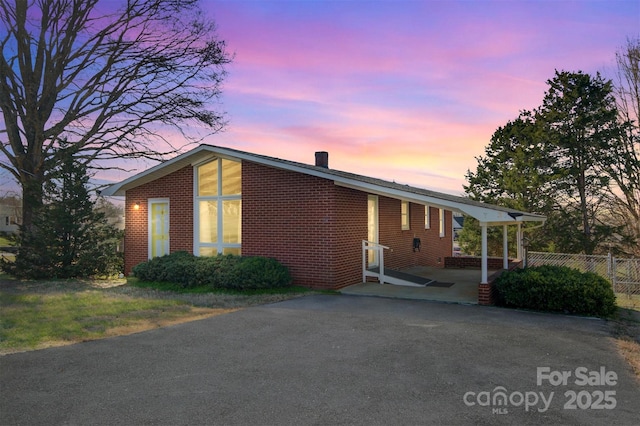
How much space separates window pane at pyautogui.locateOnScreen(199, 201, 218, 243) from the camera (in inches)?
554

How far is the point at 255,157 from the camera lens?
1263 centimetres

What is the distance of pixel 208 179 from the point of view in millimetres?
14266

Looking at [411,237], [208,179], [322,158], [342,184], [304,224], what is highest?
[322,158]

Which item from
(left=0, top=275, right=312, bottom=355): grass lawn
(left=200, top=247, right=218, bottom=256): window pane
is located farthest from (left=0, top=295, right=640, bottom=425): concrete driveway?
(left=200, top=247, right=218, bottom=256): window pane

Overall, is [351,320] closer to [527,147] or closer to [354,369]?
[354,369]

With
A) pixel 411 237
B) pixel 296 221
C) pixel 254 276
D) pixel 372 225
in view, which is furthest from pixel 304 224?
pixel 411 237

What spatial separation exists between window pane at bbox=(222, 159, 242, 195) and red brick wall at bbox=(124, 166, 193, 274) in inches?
52.9

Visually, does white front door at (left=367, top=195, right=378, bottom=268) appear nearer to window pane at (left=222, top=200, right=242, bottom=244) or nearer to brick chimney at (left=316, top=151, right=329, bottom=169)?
brick chimney at (left=316, top=151, right=329, bottom=169)

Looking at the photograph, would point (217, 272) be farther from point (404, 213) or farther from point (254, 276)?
point (404, 213)

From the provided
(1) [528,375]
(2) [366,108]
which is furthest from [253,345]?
(2) [366,108]

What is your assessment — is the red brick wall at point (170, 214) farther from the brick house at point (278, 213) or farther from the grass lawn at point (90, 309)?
the grass lawn at point (90, 309)

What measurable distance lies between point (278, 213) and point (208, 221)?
A: 9.78 feet

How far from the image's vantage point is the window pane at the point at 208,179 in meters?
14.1

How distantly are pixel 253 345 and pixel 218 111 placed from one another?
18721 mm
